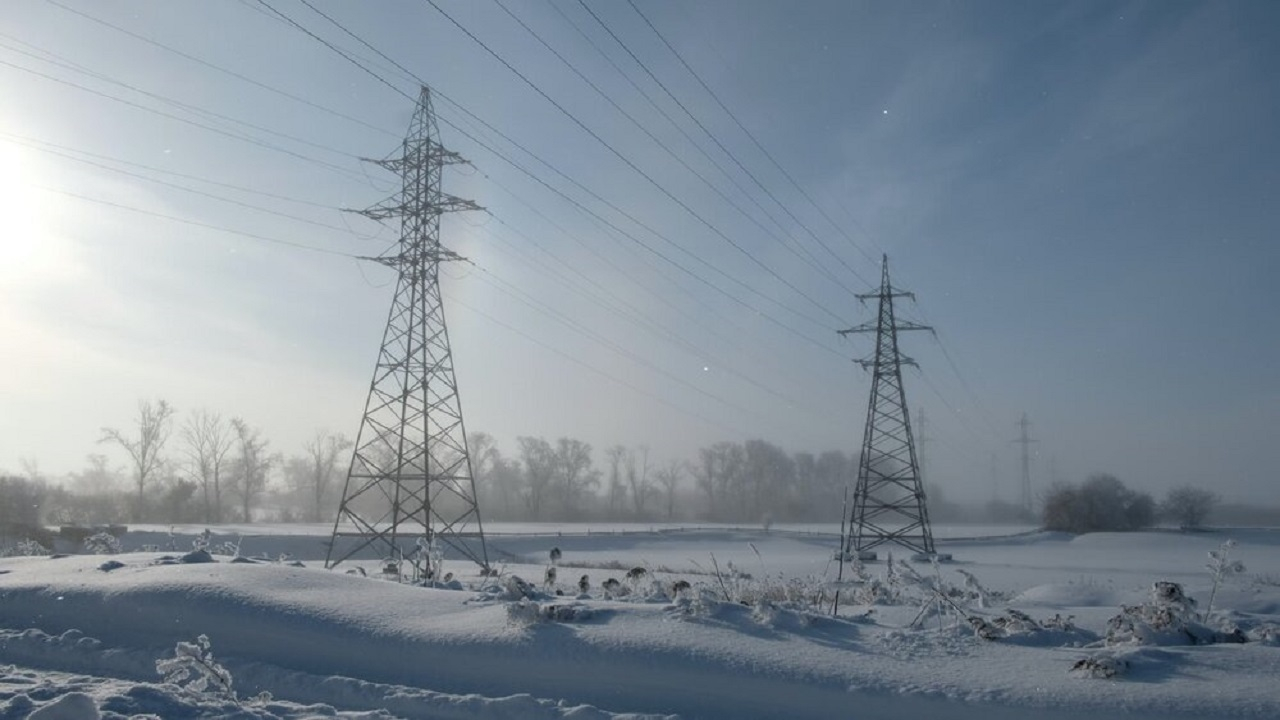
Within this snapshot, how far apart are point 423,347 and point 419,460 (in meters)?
3.24

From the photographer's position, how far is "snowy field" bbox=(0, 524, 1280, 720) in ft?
24.1

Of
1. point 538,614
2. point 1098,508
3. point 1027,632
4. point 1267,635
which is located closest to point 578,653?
point 538,614

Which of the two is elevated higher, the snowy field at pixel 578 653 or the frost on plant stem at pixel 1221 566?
the frost on plant stem at pixel 1221 566

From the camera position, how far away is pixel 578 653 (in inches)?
339

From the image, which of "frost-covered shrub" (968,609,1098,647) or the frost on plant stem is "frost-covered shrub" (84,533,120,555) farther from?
the frost on plant stem

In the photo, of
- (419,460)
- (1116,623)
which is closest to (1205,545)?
(419,460)

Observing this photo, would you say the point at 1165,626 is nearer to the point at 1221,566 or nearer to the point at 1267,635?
the point at 1267,635

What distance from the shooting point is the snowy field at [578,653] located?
735cm

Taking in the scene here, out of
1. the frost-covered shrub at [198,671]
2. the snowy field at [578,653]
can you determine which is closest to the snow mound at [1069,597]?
the snowy field at [578,653]

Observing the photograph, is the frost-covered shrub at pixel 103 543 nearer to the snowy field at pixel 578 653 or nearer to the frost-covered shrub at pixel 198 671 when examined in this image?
the snowy field at pixel 578 653

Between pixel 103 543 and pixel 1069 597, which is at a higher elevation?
pixel 103 543

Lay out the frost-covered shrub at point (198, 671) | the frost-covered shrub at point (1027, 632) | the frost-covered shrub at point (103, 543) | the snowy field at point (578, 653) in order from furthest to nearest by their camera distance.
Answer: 1. the frost-covered shrub at point (103, 543)
2. the frost-covered shrub at point (1027, 632)
3. the frost-covered shrub at point (198, 671)
4. the snowy field at point (578, 653)

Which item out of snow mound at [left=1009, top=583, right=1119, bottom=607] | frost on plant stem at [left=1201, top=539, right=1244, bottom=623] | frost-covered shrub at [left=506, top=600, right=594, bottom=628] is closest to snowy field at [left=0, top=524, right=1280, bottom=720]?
frost-covered shrub at [left=506, top=600, right=594, bottom=628]

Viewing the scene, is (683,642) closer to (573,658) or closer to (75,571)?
(573,658)
